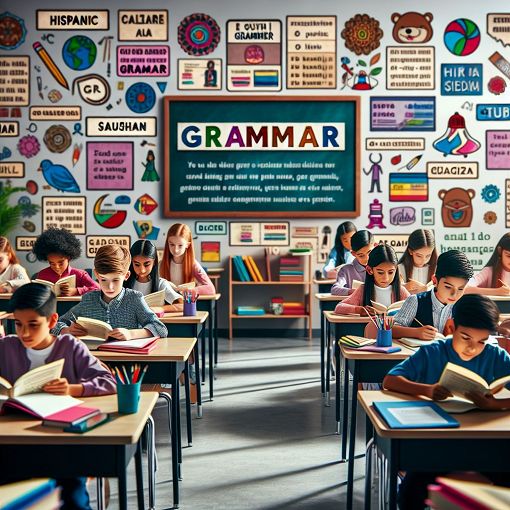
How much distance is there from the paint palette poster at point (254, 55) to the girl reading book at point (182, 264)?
2.62 metres

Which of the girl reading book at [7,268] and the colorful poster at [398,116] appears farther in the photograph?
the colorful poster at [398,116]

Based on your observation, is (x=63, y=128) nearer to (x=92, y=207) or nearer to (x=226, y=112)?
(x=92, y=207)

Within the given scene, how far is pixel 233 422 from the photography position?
4.15 metres

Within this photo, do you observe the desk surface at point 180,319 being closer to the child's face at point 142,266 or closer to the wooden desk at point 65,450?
the child's face at point 142,266

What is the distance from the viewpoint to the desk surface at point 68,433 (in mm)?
1790

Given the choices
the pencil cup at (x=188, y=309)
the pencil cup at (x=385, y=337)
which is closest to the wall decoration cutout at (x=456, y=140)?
the pencil cup at (x=188, y=309)

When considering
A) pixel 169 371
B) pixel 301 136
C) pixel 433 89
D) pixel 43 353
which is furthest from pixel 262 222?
pixel 43 353

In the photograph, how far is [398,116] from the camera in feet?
24.0

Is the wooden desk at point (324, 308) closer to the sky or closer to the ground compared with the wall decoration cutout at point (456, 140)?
closer to the ground

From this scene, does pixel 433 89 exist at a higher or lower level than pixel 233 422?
higher

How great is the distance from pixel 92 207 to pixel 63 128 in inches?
36.4

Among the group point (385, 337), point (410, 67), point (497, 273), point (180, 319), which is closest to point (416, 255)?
point (497, 273)

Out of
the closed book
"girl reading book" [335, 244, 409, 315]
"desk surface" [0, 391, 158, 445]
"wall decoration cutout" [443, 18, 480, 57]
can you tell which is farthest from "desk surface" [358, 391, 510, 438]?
"wall decoration cutout" [443, 18, 480, 57]

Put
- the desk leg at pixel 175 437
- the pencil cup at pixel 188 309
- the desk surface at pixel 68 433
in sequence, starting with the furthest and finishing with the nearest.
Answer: the pencil cup at pixel 188 309 → the desk leg at pixel 175 437 → the desk surface at pixel 68 433
